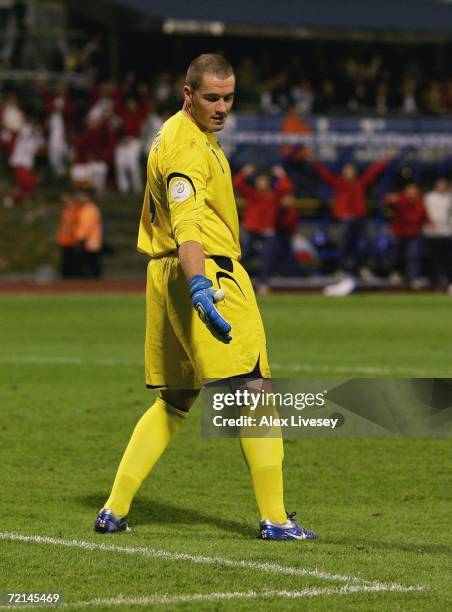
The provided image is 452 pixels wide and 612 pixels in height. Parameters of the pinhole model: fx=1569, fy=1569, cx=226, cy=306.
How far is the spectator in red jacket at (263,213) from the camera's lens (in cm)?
2744

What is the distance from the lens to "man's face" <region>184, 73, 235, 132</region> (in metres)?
6.73

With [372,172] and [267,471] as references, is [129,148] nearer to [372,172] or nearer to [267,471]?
[372,172]

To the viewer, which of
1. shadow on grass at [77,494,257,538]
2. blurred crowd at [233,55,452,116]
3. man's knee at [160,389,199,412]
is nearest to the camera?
man's knee at [160,389,199,412]

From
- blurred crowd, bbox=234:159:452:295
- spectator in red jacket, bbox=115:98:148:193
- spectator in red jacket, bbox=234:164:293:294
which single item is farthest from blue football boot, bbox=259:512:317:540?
spectator in red jacket, bbox=115:98:148:193

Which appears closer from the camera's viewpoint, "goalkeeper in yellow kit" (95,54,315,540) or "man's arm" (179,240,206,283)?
"man's arm" (179,240,206,283)

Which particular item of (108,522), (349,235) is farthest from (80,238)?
(108,522)

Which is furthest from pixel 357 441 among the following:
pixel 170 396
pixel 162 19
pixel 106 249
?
pixel 162 19

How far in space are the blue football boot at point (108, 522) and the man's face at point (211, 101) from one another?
1.78m

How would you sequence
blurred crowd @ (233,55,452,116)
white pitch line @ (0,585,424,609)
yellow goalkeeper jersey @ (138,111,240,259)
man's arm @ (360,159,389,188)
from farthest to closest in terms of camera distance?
blurred crowd @ (233,55,452,116) < man's arm @ (360,159,389,188) < yellow goalkeeper jersey @ (138,111,240,259) < white pitch line @ (0,585,424,609)

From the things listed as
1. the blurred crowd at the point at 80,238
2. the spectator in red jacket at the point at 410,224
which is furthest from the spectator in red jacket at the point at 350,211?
the blurred crowd at the point at 80,238

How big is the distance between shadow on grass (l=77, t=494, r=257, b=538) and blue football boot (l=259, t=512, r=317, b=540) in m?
0.17

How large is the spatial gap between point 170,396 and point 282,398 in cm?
131

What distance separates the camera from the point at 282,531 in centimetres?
686

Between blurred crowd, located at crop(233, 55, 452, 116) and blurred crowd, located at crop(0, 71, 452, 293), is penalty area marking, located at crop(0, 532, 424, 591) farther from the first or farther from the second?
blurred crowd, located at crop(233, 55, 452, 116)
